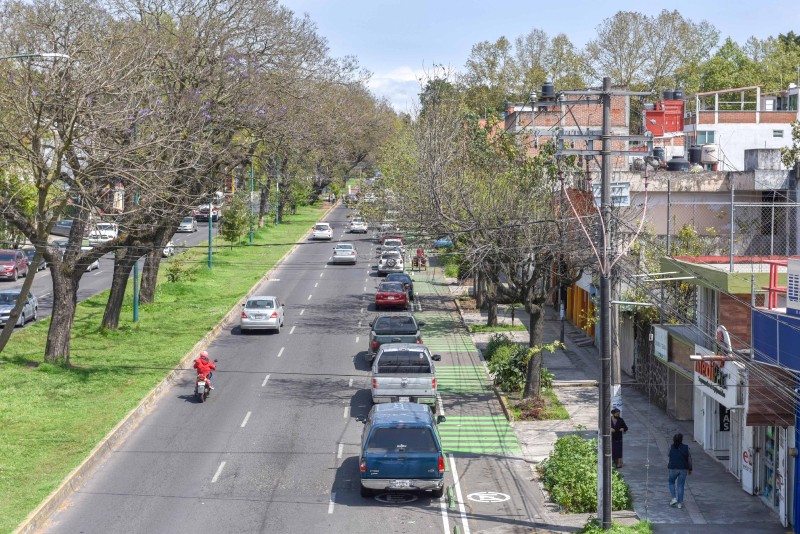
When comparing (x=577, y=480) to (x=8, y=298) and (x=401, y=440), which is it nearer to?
(x=401, y=440)

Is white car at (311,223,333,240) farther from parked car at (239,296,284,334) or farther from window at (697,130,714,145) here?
parked car at (239,296,284,334)

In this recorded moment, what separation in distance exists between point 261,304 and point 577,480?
67.3ft

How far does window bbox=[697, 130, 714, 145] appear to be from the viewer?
186 ft

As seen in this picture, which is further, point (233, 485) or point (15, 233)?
point (15, 233)

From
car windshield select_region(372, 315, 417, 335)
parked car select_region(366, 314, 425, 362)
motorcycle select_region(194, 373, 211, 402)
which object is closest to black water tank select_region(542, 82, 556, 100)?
motorcycle select_region(194, 373, 211, 402)

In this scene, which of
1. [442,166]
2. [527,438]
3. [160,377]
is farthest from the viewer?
[442,166]

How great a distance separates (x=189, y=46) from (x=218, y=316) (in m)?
11.1

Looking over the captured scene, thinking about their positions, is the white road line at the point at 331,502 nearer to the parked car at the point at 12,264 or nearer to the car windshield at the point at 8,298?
the car windshield at the point at 8,298

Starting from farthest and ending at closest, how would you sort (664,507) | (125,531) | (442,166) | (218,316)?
(218,316)
(442,166)
(664,507)
(125,531)

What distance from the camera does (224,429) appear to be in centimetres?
2478

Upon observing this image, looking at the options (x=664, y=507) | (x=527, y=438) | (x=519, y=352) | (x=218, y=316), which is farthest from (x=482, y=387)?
(x=218, y=316)

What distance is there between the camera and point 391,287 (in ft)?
147

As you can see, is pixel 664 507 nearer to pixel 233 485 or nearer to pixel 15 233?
pixel 233 485

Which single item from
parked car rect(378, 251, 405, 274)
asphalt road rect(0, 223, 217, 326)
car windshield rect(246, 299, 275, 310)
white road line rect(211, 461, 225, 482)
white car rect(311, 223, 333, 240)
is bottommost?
white road line rect(211, 461, 225, 482)
